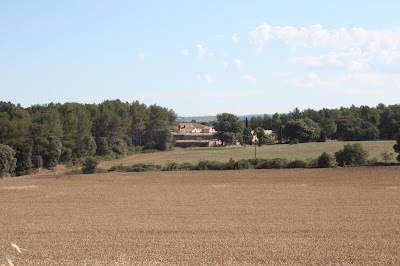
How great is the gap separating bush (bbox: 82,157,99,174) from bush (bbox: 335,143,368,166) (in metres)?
27.1

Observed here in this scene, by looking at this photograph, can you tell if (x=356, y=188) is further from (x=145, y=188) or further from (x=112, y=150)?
(x=112, y=150)

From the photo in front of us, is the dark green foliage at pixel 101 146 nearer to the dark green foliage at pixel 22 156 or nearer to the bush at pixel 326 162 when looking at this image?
the dark green foliage at pixel 22 156

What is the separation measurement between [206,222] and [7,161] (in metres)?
31.1

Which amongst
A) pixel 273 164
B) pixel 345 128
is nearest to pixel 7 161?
pixel 273 164

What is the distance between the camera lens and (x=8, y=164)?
44000 millimetres

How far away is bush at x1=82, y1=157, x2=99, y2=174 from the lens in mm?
45269

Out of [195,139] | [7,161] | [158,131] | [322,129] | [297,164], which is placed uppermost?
[322,129]

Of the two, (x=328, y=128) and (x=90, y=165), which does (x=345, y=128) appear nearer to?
(x=328, y=128)

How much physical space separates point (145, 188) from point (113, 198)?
4.95 metres

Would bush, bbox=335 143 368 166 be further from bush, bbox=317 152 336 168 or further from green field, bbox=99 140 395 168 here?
green field, bbox=99 140 395 168

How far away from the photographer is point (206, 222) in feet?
65.4

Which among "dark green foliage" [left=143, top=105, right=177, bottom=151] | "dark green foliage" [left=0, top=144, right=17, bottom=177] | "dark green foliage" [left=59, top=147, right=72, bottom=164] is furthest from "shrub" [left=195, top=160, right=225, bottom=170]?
"dark green foliage" [left=143, top=105, right=177, bottom=151]

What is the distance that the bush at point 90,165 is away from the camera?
45.3 m

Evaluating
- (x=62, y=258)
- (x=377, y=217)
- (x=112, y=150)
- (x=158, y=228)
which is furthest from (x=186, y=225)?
(x=112, y=150)
